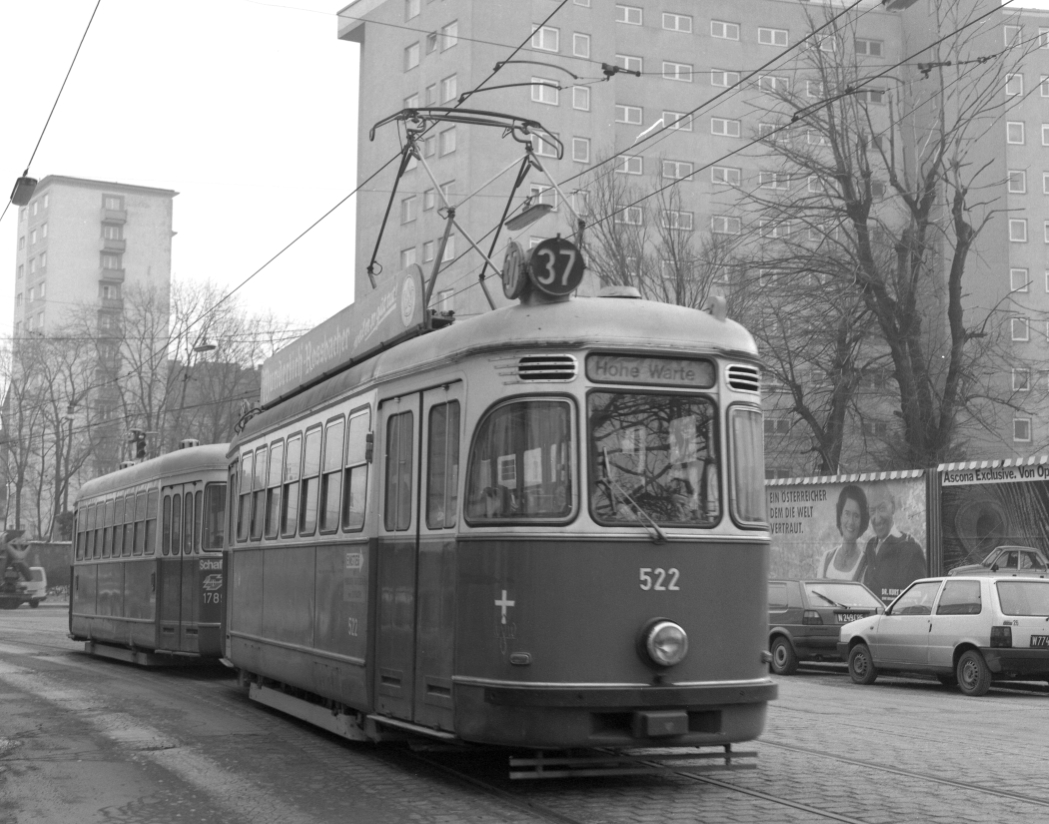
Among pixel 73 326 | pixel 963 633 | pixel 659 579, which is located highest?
pixel 73 326

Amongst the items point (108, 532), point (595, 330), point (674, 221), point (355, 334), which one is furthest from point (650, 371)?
point (674, 221)

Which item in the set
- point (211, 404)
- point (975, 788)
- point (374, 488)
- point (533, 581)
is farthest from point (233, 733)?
point (211, 404)

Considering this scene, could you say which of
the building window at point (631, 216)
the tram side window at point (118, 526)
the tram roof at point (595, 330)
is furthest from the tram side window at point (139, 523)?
the building window at point (631, 216)

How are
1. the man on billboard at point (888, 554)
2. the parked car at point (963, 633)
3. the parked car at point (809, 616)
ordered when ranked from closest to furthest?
1. the parked car at point (963, 633)
2. the parked car at point (809, 616)
3. the man on billboard at point (888, 554)

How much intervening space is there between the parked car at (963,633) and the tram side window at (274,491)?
354 inches

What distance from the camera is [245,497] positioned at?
14211 mm

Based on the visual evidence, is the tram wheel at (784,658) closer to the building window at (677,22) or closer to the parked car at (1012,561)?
the parked car at (1012,561)

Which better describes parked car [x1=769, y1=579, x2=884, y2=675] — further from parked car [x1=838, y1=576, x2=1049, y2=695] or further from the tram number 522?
the tram number 522

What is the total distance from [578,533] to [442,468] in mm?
1153

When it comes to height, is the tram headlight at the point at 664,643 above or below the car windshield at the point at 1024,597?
below

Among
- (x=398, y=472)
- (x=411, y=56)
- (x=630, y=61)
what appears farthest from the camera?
(x=630, y=61)

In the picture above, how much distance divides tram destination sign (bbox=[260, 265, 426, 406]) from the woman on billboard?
14838 mm

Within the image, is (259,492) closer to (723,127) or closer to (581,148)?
(581,148)

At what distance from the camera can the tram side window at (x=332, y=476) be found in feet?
35.8
